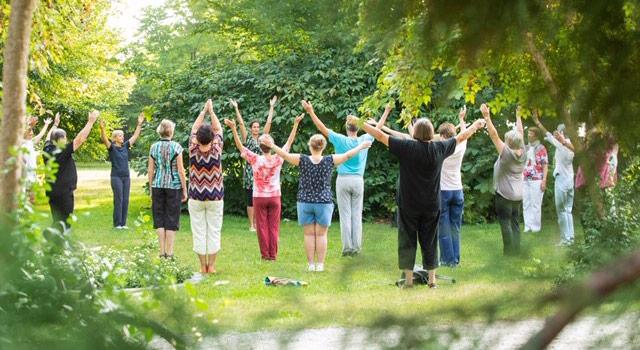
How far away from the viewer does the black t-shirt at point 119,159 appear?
15477mm

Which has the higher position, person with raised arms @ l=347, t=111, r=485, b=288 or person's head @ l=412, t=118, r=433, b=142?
person's head @ l=412, t=118, r=433, b=142

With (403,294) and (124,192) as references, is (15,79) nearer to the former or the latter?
(403,294)

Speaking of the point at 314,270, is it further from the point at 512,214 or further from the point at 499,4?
the point at 499,4

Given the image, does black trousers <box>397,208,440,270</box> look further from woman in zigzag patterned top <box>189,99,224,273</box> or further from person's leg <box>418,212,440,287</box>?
woman in zigzag patterned top <box>189,99,224,273</box>

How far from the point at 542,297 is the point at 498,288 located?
0.12 meters

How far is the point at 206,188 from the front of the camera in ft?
34.5

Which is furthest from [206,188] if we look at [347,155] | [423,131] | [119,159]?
[119,159]

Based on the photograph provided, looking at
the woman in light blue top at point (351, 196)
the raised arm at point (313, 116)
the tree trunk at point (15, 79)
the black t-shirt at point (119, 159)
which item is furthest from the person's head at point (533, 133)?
the black t-shirt at point (119, 159)

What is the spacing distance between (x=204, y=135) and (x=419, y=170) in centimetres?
261

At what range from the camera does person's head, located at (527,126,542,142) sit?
2858mm

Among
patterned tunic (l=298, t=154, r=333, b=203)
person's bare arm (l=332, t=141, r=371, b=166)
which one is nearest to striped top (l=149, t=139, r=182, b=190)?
patterned tunic (l=298, t=154, r=333, b=203)

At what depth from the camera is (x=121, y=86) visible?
38.8 m

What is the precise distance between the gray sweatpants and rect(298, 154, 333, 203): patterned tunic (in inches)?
36.7

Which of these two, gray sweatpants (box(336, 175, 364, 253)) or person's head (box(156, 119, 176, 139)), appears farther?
gray sweatpants (box(336, 175, 364, 253))
